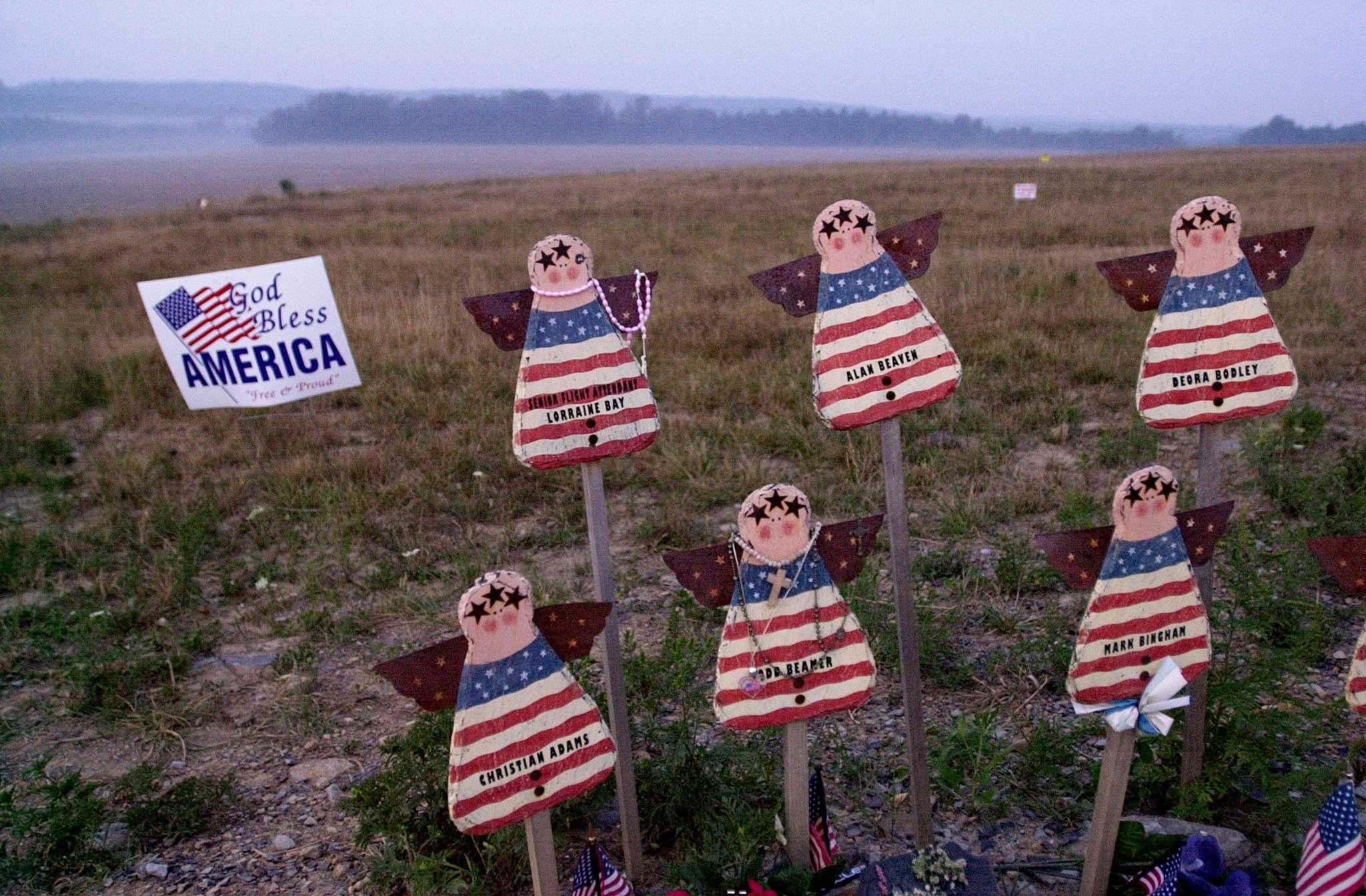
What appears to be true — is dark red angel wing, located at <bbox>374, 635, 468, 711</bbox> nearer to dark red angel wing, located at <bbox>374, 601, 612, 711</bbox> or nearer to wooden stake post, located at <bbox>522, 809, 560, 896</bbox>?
dark red angel wing, located at <bbox>374, 601, 612, 711</bbox>

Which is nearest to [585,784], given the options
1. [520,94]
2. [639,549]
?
[639,549]

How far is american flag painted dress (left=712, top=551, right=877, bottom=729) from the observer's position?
2219mm

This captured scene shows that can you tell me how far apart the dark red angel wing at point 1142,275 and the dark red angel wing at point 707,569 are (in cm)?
123

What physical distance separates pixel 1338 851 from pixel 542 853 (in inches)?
68.0

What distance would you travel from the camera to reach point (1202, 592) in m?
2.72

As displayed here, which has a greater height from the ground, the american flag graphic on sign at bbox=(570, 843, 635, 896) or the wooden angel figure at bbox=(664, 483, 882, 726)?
the wooden angel figure at bbox=(664, 483, 882, 726)

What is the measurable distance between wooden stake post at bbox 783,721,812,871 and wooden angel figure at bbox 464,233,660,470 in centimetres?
80

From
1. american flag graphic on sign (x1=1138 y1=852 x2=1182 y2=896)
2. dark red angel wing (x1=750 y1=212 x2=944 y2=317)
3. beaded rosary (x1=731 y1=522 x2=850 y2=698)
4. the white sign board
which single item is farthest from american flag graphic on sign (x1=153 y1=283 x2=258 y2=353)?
american flag graphic on sign (x1=1138 y1=852 x2=1182 y2=896)

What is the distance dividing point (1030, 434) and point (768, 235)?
966 centimetres

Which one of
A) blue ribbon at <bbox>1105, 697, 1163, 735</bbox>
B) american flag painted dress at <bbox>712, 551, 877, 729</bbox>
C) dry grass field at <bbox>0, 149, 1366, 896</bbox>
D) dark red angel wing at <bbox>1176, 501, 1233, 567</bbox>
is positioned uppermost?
dark red angel wing at <bbox>1176, 501, 1233, 567</bbox>

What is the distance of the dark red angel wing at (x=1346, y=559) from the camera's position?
2188 millimetres

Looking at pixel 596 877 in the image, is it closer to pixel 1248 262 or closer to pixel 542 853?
pixel 542 853

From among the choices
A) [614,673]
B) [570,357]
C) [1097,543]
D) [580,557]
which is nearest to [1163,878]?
[1097,543]

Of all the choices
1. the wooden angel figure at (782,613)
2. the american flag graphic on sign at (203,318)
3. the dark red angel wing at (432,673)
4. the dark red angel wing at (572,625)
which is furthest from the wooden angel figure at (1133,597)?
the american flag graphic on sign at (203,318)
